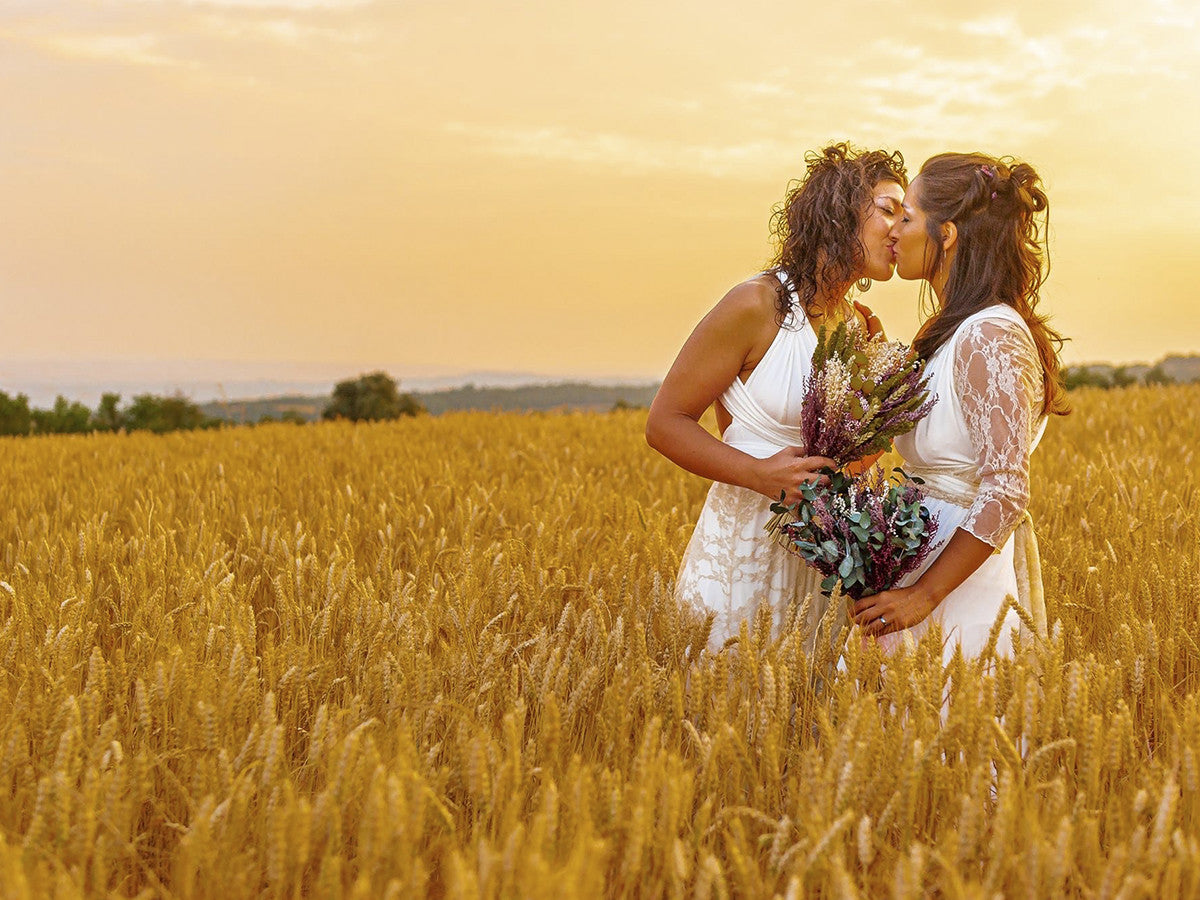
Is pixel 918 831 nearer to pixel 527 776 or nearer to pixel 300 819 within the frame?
pixel 527 776

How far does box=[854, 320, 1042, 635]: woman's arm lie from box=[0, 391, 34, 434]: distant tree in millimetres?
19123

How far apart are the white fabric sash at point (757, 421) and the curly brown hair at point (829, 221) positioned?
0.22 meters

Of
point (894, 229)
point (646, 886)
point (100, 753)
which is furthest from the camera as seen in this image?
point (894, 229)

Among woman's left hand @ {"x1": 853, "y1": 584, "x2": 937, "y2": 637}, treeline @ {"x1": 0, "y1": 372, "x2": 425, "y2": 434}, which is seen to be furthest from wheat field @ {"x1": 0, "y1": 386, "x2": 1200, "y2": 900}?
treeline @ {"x1": 0, "y1": 372, "x2": 425, "y2": 434}

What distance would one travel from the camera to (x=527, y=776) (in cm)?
188

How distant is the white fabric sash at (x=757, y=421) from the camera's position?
294 centimetres

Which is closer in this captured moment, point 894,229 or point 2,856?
point 2,856

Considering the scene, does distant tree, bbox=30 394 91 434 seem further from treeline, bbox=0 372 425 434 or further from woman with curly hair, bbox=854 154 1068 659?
woman with curly hair, bbox=854 154 1068 659

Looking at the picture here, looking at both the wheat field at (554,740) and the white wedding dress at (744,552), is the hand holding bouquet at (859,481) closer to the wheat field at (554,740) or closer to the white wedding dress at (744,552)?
the wheat field at (554,740)

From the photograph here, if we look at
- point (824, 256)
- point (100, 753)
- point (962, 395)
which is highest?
point (824, 256)

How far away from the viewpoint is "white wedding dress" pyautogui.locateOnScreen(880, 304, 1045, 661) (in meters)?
2.54

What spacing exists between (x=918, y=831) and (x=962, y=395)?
1110 mm

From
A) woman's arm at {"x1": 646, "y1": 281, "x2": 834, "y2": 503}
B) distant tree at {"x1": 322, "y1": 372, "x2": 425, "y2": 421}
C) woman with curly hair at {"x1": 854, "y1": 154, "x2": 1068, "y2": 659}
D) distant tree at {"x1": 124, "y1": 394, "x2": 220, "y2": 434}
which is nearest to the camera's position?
woman with curly hair at {"x1": 854, "y1": 154, "x2": 1068, "y2": 659}

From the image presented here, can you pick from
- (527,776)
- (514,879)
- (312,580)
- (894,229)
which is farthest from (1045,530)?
(514,879)
